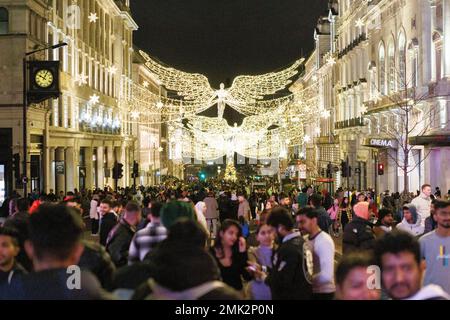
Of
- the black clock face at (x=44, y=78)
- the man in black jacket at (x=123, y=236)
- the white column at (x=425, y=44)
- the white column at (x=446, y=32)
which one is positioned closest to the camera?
the man in black jacket at (x=123, y=236)

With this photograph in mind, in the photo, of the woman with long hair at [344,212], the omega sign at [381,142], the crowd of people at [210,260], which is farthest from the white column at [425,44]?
the crowd of people at [210,260]

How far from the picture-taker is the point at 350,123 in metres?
60.8

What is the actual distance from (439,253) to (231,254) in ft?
7.04

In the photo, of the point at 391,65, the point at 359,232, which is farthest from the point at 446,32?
the point at 359,232

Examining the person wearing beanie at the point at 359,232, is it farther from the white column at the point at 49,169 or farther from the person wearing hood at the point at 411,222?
the white column at the point at 49,169

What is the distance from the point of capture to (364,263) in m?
5.04

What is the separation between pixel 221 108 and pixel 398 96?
36.5ft

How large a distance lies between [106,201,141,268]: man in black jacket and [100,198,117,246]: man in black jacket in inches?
111

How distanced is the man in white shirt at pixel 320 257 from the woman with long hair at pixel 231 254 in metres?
0.71

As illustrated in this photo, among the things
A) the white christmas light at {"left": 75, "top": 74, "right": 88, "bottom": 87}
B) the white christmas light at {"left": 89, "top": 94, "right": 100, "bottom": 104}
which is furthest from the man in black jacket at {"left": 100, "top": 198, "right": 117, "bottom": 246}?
the white christmas light at {"left": 89, "top": 94, "right": 100, "bottom": 104}

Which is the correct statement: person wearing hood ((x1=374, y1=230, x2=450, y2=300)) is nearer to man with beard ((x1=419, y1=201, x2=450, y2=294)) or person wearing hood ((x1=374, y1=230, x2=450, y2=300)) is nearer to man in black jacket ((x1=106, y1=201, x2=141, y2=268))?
man with beard ((x1=419, y1=201, x2=450, y2=294))

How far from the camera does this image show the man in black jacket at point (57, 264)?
4793 millimetres
